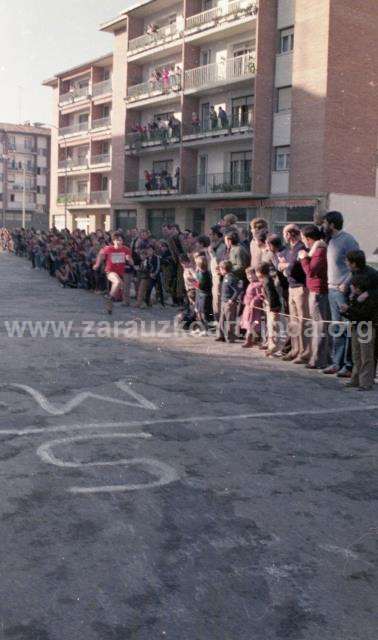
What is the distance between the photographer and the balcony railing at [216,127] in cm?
3497

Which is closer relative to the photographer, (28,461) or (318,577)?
(318,577)

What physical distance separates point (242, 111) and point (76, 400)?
101ft

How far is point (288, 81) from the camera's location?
3297cm

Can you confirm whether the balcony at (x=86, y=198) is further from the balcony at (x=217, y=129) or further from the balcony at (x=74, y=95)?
the balcony at (x=217, y=129)

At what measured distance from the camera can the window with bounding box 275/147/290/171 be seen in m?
33.2

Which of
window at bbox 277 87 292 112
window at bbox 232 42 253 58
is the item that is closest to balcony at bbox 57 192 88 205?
window at bbox 232 42 253 58

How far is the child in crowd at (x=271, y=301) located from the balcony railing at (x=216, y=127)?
24.9 meters

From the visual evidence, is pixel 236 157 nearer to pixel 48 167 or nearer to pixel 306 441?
pixel 306 441

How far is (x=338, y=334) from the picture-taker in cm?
925

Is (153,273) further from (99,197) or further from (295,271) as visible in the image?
(99,197)

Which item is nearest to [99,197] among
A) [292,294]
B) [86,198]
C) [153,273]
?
[86,198]

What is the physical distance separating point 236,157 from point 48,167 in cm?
6141

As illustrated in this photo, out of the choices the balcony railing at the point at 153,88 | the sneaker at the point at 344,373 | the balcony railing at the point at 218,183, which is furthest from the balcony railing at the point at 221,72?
the sneaker at the point at 344,373

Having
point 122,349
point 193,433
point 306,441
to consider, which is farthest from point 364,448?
point 122,349
